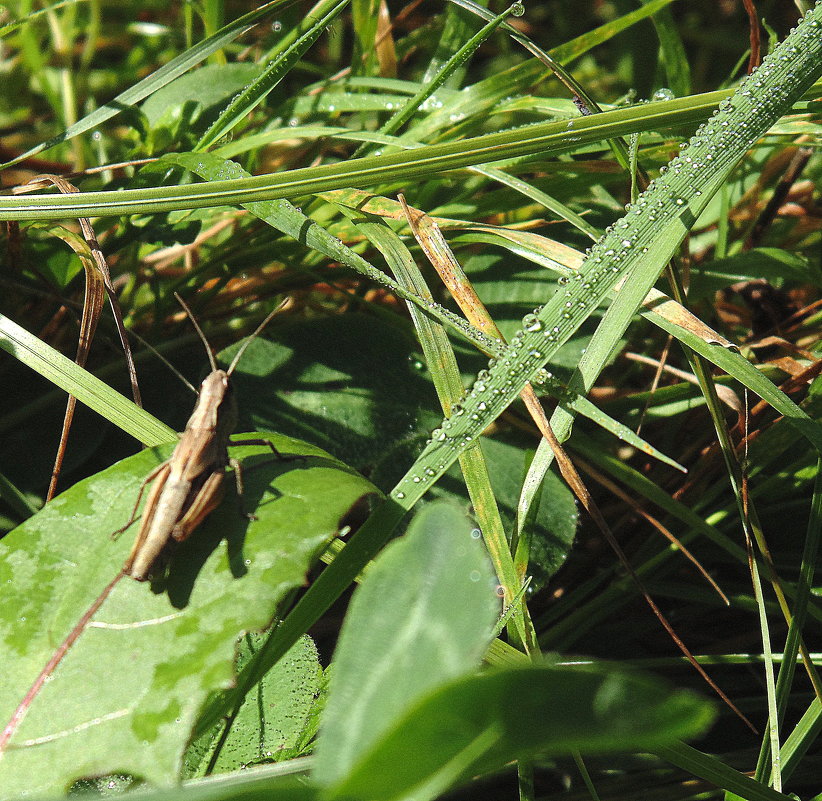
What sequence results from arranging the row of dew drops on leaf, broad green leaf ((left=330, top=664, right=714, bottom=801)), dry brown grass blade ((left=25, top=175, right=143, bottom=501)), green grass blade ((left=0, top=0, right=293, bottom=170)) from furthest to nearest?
1. green grass blade ((left=0, top=0, right=293, bottom=170))
2. dry brown grass blade ((left=25, top=175, right=143, bottom=501))
3. the row of dew drops on leaf
4. broad green leaf ((left=330, top=664, right=714, bottom=801))

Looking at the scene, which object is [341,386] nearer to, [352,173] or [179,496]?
[352,173]

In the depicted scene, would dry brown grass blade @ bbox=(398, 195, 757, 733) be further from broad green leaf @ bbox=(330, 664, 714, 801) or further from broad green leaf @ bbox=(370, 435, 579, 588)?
broad green leaf @ bbox=(330, 664, 714, 801)

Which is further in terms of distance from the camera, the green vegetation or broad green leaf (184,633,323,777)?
broad green leaf (184,633,323,777)

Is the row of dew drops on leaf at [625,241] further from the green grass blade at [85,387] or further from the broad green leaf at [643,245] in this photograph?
the green grass blade at [85,387]

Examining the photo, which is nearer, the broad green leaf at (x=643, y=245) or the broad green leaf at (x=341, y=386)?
the broad green leaf at (x=643, y=245)

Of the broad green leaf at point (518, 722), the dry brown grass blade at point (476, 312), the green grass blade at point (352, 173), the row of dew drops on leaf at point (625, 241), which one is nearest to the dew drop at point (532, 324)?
the row of dew drops on leaf at point (625, 241)

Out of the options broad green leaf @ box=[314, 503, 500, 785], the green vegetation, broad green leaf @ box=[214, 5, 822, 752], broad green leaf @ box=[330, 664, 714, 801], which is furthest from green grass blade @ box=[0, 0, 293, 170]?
broad green leaf @ box=[330, 664, 714, 801]

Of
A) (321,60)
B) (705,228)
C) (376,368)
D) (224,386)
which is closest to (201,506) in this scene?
(224,386)

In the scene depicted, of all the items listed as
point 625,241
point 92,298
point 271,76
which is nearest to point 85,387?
point 92,298
